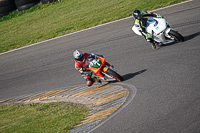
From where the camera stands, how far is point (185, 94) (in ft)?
22.8

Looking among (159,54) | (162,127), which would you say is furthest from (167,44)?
(162,127)

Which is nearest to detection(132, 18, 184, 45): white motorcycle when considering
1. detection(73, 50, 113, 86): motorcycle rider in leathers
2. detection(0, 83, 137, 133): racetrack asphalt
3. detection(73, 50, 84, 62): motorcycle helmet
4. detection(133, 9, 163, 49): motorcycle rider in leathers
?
detection(133, 9, 163, 49): motorcycle rider in leathers

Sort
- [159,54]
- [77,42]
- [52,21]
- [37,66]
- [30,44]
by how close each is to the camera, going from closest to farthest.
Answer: [159,54], [37,66], [77,42], [30,44], [52,21]

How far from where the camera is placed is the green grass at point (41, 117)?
7.77 m

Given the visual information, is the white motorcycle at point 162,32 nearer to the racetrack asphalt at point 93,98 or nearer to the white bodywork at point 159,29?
the white bodywork at point 159,29

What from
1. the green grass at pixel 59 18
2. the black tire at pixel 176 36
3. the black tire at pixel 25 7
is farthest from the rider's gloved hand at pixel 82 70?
the black tire at pixel 25 7

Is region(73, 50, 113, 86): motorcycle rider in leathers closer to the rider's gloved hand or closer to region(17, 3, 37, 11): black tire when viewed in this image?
the rider's gloved hand

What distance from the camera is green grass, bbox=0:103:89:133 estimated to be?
777cm

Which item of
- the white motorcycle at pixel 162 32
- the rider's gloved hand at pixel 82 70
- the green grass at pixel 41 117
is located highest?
the white motorcycle at pixel 162 32

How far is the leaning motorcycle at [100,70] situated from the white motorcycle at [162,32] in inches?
92.2

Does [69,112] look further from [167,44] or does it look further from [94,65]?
Result: [167,44]

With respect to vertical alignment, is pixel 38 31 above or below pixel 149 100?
above

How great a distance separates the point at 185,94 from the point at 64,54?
331 inches

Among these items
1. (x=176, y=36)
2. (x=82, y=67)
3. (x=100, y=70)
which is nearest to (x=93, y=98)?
(x=100, y=70)
